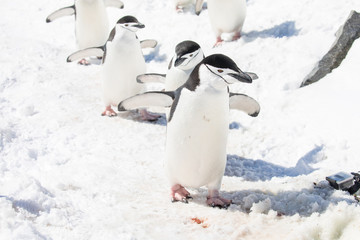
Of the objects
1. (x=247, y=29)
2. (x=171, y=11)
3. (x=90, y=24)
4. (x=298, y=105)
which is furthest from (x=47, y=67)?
(x=298, y=105)

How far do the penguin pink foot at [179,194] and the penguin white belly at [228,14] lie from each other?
3.54 meters

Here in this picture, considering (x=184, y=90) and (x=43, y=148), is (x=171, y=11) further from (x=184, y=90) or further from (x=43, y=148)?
(x=184, y=90)

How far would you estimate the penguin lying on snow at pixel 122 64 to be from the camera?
5.23 meters

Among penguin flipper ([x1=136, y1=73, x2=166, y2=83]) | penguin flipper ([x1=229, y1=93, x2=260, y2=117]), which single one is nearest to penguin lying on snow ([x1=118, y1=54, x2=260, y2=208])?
penguin flipper ([x1=229, y1=93, x2=260, y2=117])

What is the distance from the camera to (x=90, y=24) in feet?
23.6

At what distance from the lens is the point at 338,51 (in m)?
5.08

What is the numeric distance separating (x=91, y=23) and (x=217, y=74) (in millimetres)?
4594

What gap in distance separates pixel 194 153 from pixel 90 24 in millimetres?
4522

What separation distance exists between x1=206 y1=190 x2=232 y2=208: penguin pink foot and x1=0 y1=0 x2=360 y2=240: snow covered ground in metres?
0.06

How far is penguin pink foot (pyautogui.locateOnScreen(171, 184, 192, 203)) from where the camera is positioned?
3384 millimetres

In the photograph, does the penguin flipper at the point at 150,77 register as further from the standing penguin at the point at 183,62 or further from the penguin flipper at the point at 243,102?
the penguin flipper at the point at 243,102

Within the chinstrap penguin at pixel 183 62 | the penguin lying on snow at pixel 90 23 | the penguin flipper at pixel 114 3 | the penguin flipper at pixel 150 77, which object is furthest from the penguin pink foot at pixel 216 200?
the penguin flipper at pixel 114 3

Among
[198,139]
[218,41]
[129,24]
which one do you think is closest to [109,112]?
[129,24]

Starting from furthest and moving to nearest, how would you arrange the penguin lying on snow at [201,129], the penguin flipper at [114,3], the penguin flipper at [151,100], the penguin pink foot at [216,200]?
the penguin flipper at [114,3] → the penguin flipper at [151,100] → the penguin pink foot at [216,200] → the penguin lying on snow at [201,129]
